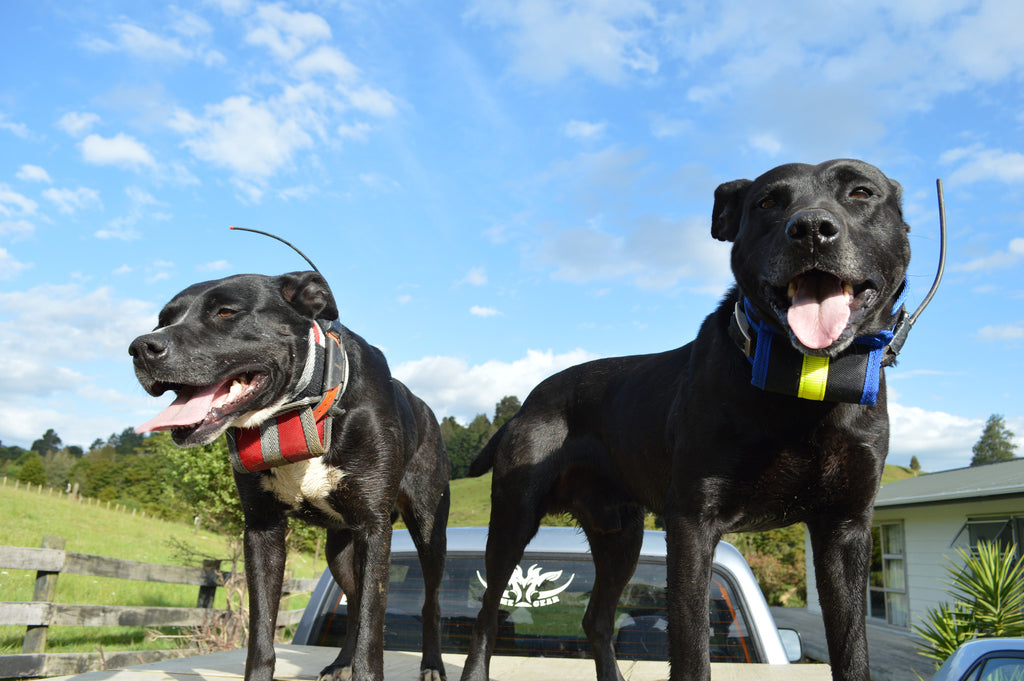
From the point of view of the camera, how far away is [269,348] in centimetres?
296

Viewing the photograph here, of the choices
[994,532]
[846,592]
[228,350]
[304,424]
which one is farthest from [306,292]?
[994,532]

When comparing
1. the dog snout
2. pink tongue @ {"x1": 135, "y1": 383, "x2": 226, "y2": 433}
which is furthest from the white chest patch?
the dog snout

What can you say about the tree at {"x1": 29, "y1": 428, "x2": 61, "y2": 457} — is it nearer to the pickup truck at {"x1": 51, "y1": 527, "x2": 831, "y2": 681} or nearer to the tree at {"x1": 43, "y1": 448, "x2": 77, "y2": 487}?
the tree at {"x1": 43, "y1": 448, "x2": 77, "y2": 487}

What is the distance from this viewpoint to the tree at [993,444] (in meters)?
87.4

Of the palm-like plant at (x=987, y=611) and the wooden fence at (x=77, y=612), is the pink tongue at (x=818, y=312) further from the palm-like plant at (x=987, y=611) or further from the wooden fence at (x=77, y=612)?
→ the palm-like plant at (x=987, y=611)

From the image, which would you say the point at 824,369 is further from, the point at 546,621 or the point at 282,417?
the point at 546,621

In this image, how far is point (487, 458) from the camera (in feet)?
13.6

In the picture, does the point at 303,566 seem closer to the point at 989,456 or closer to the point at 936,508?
the point at 936,508

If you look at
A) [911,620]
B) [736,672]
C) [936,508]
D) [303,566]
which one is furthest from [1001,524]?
[303,566]

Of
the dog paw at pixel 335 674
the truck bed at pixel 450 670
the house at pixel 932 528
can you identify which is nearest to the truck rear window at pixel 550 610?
the truck bed at pixel 450 670

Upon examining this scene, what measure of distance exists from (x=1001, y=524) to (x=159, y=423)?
18.4 m

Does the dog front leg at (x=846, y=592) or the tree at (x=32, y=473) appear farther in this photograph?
the tree at (x=32, y=473)

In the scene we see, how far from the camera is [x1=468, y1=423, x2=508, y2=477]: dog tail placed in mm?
4082

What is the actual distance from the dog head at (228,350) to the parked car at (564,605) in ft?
6.46
